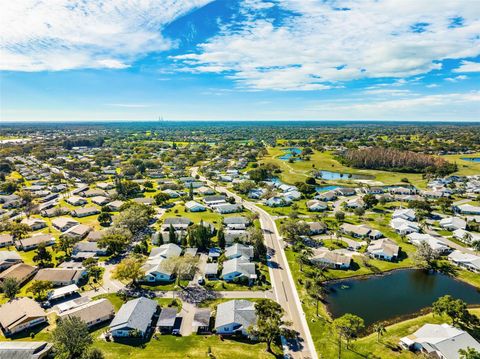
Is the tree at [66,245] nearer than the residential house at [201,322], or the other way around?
the residential house at [201,322]

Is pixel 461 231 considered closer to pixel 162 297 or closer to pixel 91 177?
pixel 162 297

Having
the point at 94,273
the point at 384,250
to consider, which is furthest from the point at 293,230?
the point at 94,273

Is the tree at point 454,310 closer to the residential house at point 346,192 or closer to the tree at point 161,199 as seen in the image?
the residential house at point 346,192

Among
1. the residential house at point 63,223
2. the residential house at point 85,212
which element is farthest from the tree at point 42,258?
the residential house at point 85,212

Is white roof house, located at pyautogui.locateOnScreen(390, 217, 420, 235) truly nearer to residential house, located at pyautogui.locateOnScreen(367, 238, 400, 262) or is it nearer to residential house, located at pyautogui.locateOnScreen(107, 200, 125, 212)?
residential house, located at pyautogui.locateOnScreen(367, 238, 400, 262)

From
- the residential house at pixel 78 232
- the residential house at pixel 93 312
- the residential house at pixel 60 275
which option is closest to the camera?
the residential house at pixel 93 312

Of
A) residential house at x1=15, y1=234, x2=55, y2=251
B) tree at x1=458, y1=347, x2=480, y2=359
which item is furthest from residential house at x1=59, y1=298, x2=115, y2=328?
tree at x1=458, y1=347, x2=480, y2=359

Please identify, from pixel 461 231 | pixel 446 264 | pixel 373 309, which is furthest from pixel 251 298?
pixel 461 231
